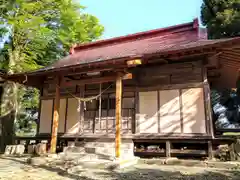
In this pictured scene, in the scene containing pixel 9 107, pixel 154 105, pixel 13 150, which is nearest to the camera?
pixel 154 105

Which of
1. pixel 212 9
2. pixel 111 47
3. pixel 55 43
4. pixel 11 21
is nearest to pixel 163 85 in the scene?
pixel 111 47

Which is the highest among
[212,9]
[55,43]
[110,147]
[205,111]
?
[212,9]

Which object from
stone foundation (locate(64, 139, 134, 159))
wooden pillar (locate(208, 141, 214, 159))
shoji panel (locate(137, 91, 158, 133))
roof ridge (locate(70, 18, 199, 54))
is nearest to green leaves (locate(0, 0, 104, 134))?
roof ridge (locate(70, 18, 199, 54))

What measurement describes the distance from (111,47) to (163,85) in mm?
5006

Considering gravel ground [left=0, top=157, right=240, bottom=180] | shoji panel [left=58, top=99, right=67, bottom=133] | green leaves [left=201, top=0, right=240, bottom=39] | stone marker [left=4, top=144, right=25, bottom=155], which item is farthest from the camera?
green leaves [left=201, top=0, right=240, bottom=39]

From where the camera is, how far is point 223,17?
16188 mm

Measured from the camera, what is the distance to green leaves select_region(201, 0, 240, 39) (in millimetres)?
15797

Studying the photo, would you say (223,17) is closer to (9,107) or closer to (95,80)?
(95,80)

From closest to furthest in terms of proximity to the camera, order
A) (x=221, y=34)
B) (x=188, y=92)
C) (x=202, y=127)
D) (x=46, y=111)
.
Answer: (x=202, y=127)
(x=188, y=92)
(x=46, y=111)
(x=221, y=34)

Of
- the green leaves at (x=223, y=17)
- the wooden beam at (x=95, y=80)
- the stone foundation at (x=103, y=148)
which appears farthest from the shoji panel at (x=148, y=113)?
the green leaves at (x=223, y=17)

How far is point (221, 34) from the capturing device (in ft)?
54.4

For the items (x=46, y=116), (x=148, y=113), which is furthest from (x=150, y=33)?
(x=46, y=116)

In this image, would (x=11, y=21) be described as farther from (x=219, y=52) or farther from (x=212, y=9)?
(x=212, y=9)

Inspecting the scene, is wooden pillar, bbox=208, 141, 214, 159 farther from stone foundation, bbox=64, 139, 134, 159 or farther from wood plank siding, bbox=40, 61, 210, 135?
stone foundation, bbox=64, 139, 134, 159
